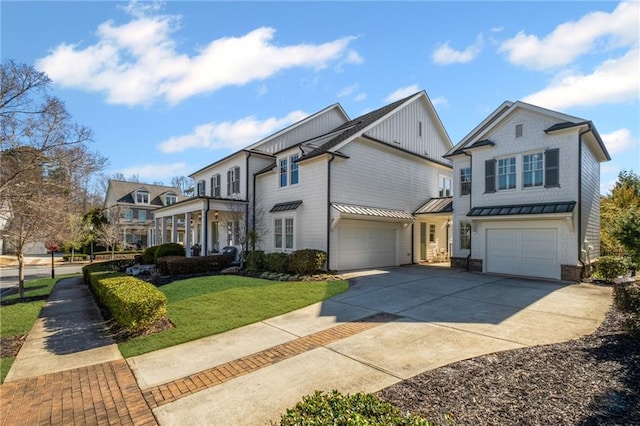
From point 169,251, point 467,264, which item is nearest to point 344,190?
point 467,264

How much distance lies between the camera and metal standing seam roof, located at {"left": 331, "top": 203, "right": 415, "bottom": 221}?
50.0ft

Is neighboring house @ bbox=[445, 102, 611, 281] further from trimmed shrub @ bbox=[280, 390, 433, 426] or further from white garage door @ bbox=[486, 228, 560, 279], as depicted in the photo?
trimmed shrub @ bbox=[280, 390, 433, 426]

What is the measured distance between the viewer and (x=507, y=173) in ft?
48.0

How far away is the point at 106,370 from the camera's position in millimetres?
5641

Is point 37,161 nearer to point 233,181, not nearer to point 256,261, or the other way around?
point 256,261

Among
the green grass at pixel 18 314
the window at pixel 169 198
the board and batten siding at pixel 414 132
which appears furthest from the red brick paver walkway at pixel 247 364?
the window at pixel 169 198

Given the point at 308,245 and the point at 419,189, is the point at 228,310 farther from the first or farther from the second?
the point at 419,189

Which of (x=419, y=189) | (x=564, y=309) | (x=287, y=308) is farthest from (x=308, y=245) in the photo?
(x=564, y=309)

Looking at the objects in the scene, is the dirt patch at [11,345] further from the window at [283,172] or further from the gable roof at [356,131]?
the window at [283,172]

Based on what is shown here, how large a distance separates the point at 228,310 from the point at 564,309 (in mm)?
8656

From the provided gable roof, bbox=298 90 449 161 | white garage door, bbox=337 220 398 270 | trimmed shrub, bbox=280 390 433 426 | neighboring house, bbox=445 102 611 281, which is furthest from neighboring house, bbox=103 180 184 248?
trimmed shrub, bbox=280 390 433 426

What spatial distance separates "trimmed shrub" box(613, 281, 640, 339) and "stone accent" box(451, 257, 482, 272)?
936cm

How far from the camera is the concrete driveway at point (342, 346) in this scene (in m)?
4.45

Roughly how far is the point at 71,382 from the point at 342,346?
4.45 metres
